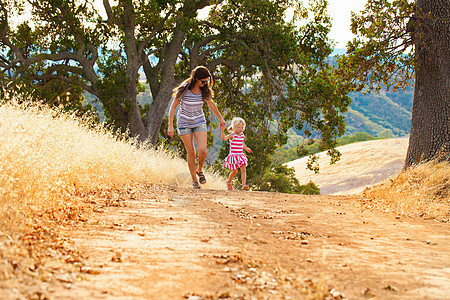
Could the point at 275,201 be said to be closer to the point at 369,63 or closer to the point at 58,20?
the point at 369,63

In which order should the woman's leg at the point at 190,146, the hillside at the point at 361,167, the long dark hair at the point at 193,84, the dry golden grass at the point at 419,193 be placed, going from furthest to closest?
the hillside at the point at 361,167 < the woman's leg at the point at 190,146 < the long dark hair at the point at 193,84 < the dry golden grass at the point at 419,193

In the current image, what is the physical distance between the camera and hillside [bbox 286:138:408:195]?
32.4m

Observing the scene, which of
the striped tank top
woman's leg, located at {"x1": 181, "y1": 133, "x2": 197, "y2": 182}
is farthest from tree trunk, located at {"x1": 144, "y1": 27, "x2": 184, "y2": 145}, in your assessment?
the striped tank top

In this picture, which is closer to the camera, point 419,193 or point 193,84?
point 193,84

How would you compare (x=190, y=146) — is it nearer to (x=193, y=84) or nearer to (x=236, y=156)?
(x=193, y=84)

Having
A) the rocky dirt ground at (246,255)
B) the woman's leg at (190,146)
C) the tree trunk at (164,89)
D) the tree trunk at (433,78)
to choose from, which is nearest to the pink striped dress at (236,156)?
the woman's leg at (190,146)

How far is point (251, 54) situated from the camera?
1315 cm

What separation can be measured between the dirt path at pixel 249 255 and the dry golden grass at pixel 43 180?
328 millimetres

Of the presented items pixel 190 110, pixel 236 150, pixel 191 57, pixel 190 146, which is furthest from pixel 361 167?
pixel 190 110

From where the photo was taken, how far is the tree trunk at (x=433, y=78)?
345 inches

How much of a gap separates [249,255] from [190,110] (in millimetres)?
4537

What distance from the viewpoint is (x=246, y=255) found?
3.40 meters

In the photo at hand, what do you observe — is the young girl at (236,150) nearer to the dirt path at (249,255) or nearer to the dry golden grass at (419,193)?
the dry golden grass at (419,193)

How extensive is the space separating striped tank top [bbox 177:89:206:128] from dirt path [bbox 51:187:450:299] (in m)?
2.15
